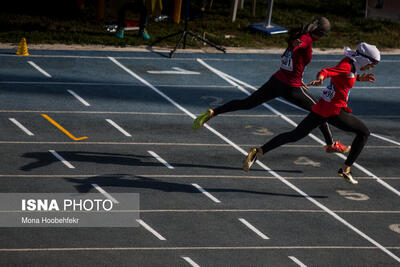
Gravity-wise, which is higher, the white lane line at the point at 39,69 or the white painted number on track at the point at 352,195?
the white lane line at the point at 39,69

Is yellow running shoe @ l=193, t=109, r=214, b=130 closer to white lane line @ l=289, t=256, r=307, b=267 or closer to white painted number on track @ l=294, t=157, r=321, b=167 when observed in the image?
white painted number on track @ l=294, t=157, r=321, b=167

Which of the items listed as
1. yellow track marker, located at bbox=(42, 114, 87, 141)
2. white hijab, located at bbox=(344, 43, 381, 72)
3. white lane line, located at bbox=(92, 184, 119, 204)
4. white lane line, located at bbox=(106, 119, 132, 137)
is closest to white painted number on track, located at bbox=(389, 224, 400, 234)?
white hijab, located at bbox=(344, 43, 381, 72)

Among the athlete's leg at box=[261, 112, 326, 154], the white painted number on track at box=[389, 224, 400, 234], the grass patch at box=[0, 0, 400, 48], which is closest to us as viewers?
the white painted number on track at box=[389, 224, 400, 234]

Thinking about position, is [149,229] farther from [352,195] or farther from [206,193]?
[352,195]

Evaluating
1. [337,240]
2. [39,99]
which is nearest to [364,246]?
[337,240]

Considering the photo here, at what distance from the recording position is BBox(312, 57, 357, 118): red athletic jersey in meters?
10.6

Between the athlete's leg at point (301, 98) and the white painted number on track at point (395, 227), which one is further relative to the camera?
the athlete's leg at point (301, 98)

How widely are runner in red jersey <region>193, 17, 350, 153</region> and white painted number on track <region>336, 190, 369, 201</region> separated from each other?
65cm

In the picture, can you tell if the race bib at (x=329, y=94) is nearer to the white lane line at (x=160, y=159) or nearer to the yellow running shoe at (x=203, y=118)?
the yellow running shoe at (x=203, y=118)

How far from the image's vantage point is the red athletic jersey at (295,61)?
11.3m

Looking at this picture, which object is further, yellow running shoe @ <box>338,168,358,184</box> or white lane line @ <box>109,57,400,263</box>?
yellow running shoe @ <box>338,168,358,184</box>

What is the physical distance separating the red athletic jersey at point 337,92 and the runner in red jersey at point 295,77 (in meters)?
0.77

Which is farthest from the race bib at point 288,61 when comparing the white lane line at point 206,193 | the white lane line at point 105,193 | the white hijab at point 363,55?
the white lane line at point 105,193

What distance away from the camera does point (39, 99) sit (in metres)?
15.4
